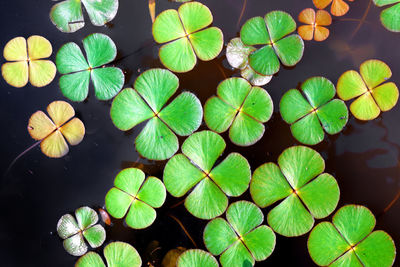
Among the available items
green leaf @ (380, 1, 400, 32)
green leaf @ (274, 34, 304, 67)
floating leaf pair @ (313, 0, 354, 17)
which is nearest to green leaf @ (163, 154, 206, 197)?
green leaf @ (274, 34, 304, 67)

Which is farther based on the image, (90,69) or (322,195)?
(90,69)

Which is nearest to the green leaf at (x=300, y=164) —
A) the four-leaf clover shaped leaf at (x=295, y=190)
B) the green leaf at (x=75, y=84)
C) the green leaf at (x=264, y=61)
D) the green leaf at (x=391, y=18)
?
the four-leaf clover shaped leaf at (x=295, y=190)

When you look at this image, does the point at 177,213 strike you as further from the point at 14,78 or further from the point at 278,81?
the point at 14,78

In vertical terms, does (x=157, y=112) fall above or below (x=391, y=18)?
below

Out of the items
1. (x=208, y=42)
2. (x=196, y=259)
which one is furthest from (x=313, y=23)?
(x=196, y=259)

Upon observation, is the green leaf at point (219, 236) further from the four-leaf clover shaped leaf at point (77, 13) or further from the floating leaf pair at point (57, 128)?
the four-leaf clover shaped leaf at point (77, 13)

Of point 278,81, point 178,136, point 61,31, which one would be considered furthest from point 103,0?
point 278,81

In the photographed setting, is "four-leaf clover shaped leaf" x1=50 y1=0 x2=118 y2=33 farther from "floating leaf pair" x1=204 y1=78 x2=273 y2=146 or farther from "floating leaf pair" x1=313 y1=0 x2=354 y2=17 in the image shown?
"floating leaf pair" x1=313 y1=0 x2=354 y2=17

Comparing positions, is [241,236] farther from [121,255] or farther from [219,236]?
[121,255]
